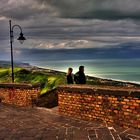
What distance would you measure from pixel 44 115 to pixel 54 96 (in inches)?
166

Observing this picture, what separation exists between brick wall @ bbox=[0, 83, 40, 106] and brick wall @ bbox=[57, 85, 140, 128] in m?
3.05

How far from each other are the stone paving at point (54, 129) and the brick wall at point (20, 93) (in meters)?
2.26

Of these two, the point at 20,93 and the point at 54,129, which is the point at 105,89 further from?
the point at 20,93

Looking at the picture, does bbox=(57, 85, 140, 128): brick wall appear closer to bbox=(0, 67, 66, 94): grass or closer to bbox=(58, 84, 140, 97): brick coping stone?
bbox=(58, 84, 140, 97): brick coping stone

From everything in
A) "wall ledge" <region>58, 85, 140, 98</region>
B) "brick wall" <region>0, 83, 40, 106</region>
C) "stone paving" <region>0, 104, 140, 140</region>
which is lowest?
"stone paving" <region>0, 104, 140, 140</region>

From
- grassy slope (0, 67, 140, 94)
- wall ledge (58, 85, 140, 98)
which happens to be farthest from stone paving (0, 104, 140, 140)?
grassy slope (0, 67, 140, 94)

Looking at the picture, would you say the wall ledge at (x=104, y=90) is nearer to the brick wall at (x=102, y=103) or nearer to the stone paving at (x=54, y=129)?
the brick wall at (x=102, y=103)

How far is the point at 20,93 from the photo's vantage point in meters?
14.7

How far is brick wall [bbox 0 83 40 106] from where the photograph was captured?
46.8 feet

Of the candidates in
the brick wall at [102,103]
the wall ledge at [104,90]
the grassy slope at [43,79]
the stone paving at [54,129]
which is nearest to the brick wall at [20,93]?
the stone paving at [54,129]

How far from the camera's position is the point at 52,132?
8969 mm

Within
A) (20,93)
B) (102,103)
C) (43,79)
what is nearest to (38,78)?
(43,79)

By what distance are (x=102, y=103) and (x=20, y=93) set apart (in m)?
6.05

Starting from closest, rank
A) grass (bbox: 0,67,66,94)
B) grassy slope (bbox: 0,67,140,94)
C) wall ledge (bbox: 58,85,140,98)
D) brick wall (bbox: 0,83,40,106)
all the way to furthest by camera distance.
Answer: wall ledge (bbox: 58,85,140,98) < brick wall (bbox: 0,83,40,106) < grassy slope (bbox: 0,67,140,94) < grass (bbox: 0,67,66,94)
